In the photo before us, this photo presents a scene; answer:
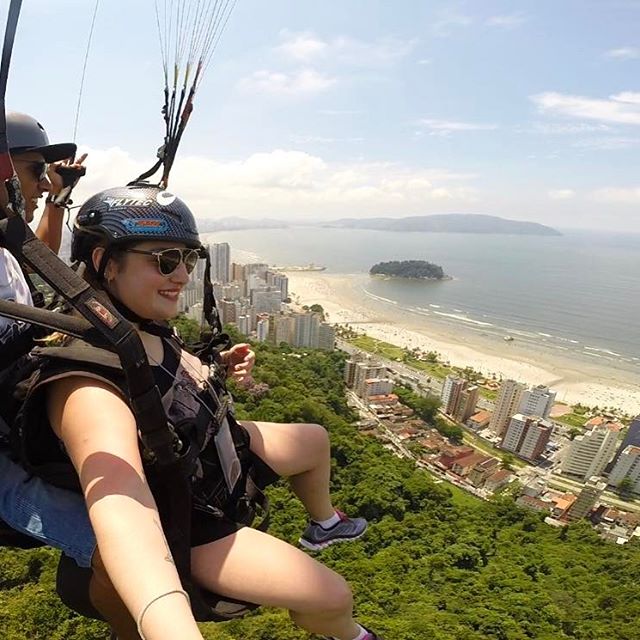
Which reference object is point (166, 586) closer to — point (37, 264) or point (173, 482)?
point (173, 482)

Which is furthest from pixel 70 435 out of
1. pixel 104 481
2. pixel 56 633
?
pixel 56 633

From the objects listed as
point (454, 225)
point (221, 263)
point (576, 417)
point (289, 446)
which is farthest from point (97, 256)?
point (454, 225)

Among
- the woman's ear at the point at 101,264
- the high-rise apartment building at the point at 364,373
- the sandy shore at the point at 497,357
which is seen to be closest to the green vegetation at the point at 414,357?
the sandy shore at the point at 497,357

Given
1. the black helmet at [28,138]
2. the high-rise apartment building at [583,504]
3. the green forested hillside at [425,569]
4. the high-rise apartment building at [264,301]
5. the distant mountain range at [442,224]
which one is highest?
the distant mountain range at [442,224]

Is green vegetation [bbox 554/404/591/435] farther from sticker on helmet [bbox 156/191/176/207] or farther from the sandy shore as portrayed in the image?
sticker on helmet [bbox 156/191/176/207]

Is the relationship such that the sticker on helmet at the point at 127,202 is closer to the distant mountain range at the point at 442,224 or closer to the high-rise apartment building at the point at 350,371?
the high-rise apartment building at the point at 350,371

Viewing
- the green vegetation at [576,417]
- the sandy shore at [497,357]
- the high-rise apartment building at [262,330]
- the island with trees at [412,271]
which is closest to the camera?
the green vegetation at [576,417]

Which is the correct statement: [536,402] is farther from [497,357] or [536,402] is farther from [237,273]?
[237,273]

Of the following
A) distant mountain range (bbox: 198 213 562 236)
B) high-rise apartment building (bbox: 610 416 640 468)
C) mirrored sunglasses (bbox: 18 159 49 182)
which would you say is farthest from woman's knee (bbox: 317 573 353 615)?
distant mountain range (bbox: 198 213 562 236)

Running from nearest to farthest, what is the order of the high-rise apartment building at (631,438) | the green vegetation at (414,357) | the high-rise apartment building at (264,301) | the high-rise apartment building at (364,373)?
the high-rise apartment building at (631,438) < the high-rise apartment building at (364,373) < the green vegetation at (414,357) < the high-rise apartment building at (264,301)
